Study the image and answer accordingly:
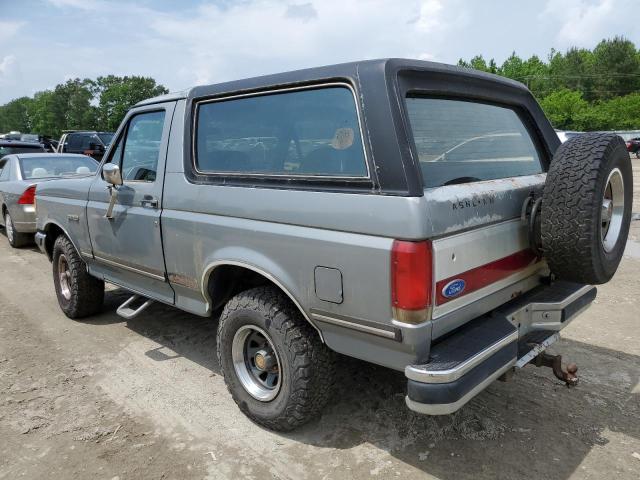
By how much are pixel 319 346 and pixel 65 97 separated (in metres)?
102

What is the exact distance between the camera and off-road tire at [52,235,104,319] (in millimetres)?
4781

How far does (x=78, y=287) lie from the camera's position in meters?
4.81

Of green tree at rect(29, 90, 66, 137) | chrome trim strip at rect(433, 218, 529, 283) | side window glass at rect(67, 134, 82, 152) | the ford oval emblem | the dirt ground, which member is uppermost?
green tree at rect(29, 90, 66, 137)

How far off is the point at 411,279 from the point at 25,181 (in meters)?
7.80

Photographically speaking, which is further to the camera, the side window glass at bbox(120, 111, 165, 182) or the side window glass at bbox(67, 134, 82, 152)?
the side window glass at bbox(67, 134, 82, 152)

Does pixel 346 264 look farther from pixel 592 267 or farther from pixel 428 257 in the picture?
pixel 592 267

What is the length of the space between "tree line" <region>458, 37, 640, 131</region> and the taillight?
57330 millimetres

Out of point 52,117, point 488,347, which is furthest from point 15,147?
point 52,117

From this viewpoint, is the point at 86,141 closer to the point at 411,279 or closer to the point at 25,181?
the point at 25,181

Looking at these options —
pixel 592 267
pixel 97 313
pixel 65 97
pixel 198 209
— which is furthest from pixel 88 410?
pixel 65 97

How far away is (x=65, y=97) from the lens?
90312 millimetres

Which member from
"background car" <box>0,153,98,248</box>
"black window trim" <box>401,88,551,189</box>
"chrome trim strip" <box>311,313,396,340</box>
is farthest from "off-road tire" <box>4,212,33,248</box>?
"black window trim" <box>401,88,551,189</box>

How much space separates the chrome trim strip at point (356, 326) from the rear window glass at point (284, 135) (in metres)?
0.72

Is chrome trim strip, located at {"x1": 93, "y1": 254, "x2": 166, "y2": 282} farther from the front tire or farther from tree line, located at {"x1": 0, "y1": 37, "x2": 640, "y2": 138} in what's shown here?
tree line, located at {"x1": 0, "y1": 37, "x2": 640, "y2": 138}
